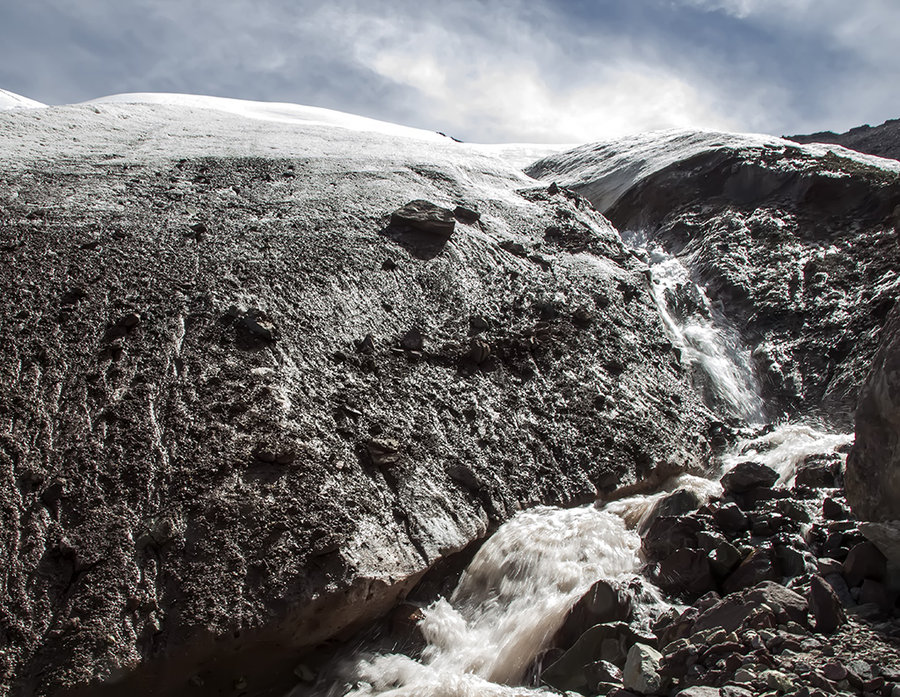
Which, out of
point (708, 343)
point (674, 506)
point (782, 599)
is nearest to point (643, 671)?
point (782, 599)

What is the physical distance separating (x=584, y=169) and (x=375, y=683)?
9296 mm

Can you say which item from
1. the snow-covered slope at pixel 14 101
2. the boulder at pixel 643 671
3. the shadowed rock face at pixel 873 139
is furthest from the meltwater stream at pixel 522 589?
the snow-covered slope at pixel 14 101

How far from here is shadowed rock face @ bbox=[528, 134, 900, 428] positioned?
6066mm

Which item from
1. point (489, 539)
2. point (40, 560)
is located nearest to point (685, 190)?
point (489, 539)

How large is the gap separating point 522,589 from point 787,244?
541 cm

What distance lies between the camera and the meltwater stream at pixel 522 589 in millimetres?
3141

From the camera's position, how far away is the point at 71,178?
6.12 m

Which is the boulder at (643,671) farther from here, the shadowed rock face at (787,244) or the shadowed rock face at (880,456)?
the shadowed rock face at (787,244)

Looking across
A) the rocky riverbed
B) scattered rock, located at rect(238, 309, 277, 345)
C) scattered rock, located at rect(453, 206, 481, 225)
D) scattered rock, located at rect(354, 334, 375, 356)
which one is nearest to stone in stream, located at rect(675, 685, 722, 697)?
the rocky riverbed

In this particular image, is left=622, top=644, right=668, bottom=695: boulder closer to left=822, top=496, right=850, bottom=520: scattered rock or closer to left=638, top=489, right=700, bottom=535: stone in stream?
left=638, top=489, right=700, bottom=535: stone in stream

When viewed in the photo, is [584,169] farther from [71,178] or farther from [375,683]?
[375,683]

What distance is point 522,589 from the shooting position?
12.0 feet

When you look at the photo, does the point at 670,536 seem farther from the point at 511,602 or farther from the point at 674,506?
the point at 511,602

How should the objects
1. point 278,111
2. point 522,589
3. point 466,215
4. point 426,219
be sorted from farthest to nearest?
1. point 278,111
2. point 466,215
3. point 426,219
4. point 522,589
